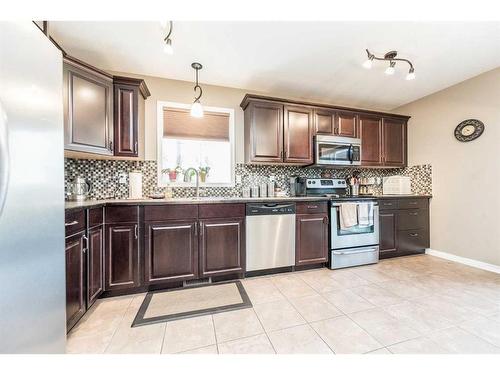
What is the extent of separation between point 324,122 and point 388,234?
183 centimetres

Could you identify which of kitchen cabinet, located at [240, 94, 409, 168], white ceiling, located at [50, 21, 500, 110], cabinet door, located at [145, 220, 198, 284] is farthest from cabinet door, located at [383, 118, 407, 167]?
cabinet door, located at [145, 220, 198, 284]

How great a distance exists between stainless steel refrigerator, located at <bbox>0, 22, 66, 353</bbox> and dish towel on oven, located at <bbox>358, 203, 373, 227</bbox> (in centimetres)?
286

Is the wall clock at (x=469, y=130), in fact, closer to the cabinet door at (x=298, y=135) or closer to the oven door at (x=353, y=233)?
the oven door at (x=353, y=233)

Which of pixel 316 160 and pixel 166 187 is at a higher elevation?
pixel 316 160

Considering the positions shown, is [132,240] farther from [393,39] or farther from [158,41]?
[393,39]

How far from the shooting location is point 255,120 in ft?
8.68

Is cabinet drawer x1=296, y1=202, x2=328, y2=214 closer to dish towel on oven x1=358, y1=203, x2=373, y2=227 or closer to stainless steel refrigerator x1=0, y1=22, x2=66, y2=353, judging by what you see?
dish towel on oven x1=358, y1=203, x2=373, y2=227

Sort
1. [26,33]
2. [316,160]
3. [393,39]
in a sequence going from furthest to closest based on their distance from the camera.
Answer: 1. [316,160]
2. [393,39]
3. [26,33]

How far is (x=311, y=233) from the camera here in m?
2.50

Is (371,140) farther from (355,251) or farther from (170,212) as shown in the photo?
(170,212)

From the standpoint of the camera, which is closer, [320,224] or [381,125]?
[320,224]

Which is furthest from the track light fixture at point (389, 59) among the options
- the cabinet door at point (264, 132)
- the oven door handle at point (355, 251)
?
the oven door handle at point (355, 251)

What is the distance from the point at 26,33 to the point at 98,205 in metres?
1.24

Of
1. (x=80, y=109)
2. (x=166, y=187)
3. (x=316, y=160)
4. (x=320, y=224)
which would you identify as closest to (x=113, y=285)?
(x=166, y=187)
